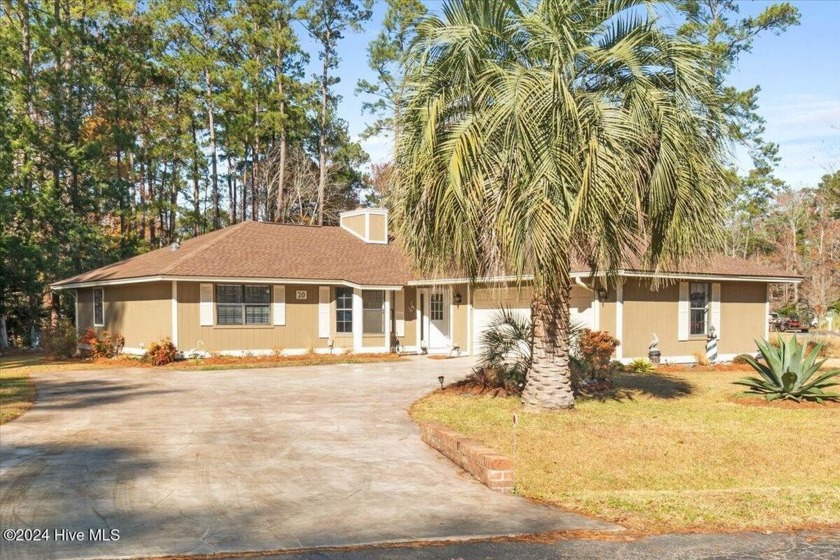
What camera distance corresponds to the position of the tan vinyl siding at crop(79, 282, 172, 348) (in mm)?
22641

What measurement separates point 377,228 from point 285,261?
19.9ft

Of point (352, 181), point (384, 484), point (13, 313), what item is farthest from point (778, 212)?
point (384, 484)

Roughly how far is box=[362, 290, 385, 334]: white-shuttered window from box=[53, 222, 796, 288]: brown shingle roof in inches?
27.4

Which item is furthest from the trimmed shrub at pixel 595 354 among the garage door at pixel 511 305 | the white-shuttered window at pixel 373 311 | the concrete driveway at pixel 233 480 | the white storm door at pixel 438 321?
the white-shuttered window at pixel 373 311

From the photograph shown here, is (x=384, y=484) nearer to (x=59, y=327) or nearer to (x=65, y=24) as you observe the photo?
(x=59, y=327)

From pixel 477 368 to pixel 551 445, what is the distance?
5565mm

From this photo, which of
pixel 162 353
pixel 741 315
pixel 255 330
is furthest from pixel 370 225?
pixel 741 315

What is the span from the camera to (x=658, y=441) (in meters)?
10.2

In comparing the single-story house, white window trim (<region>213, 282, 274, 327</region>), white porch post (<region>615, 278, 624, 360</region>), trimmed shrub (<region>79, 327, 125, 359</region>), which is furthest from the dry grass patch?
trimmed shrub (<region>79, 327, 125, 359</region>)

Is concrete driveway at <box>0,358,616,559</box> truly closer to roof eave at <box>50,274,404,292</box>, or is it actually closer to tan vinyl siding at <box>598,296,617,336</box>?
roof eave at <box>50,274,404,292</box>

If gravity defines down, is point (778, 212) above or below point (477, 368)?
above

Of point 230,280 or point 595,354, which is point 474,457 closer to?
point 595,354

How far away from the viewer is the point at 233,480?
8031 millimetres

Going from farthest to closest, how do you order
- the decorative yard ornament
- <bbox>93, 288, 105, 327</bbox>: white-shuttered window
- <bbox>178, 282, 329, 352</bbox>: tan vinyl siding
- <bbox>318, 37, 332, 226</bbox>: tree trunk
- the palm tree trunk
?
1. <bbox>318, 37, 332, 226</bbox>: tree trunk
2. <bbox>93, 288, 105, 327</bbox>: white-shuttered window
3. <bbox>178, 282, 329, 352</bbox>: tan vinyl siding
4. the decorative yard ornament
5. the palm tree trunk
